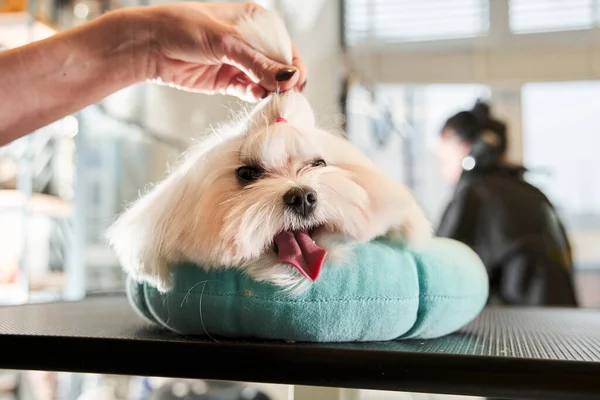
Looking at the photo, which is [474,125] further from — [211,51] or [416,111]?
[211,51]

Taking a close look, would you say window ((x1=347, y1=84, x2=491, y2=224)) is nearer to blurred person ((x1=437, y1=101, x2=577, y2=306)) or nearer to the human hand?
blurred person ((x1=437, y1=101, x2=577, y2=306))

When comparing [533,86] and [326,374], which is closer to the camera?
[326,374]

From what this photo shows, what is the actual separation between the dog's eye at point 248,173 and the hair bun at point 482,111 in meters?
1.74

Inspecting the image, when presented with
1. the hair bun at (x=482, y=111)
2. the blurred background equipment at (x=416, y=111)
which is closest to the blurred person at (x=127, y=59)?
the blurred background equipment at (x=416, y=111)

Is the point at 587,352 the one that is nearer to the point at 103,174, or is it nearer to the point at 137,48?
the point at 137,48

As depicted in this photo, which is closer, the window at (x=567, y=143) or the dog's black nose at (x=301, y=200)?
the dog's black nose at (x=301, y=200)

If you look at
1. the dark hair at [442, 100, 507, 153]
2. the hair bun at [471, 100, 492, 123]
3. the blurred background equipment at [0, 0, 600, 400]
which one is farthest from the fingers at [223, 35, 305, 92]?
the hair bun at [471, 100, 492, 123]

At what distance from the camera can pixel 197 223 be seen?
0.57 metres

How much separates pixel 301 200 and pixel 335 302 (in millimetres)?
100

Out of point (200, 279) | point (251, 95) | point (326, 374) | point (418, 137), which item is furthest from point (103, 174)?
point (326, 374)

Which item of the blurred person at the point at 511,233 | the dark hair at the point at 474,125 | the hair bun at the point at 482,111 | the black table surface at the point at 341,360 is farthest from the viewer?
the hair bun at the point at 482,111

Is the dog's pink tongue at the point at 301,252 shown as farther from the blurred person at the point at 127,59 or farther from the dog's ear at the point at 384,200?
the blurred person at the point at 127,59

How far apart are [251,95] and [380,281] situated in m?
0.29

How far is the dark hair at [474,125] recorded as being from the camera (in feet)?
6.77
